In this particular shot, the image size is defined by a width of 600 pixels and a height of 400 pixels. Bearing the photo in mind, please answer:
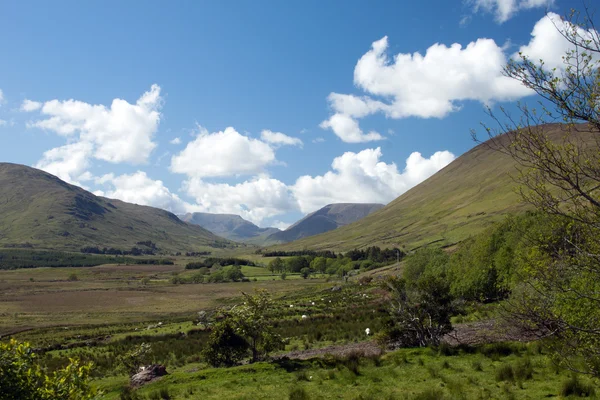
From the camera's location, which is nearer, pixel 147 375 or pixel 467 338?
pixel 147 375

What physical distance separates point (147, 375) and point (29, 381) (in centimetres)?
1908

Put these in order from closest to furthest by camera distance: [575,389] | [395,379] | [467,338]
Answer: [575,389] → [395,379] → [467,338]

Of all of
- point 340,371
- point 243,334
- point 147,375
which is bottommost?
point 147,375

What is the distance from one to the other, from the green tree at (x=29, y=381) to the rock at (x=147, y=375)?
57.7 feet

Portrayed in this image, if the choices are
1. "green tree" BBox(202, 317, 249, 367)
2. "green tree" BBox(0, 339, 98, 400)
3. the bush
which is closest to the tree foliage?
"green tree" BBox(202, 317, 249, 367)

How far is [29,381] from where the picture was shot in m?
8.31

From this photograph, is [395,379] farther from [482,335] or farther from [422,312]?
[482,335]

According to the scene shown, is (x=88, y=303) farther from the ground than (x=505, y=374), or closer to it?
closer to it

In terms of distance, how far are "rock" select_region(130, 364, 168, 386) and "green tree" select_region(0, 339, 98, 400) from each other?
57.7 feet

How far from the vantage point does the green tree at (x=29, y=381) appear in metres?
7.97

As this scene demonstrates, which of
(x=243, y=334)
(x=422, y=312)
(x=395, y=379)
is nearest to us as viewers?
(x=395, y=379)

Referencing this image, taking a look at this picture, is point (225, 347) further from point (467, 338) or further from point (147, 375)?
point (467, 338)

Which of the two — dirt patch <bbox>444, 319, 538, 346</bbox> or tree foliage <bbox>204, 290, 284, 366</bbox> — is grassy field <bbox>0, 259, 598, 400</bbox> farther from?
tree foliage <bbox>204, 290, 284, 366</bbox>

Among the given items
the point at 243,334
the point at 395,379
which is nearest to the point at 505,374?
the point at 395,379
